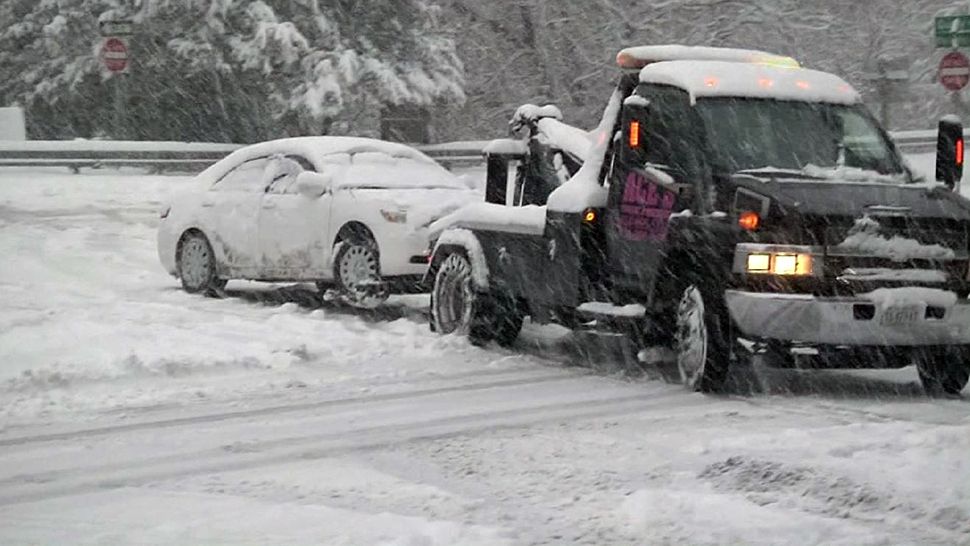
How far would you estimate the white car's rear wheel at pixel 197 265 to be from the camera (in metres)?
15.3

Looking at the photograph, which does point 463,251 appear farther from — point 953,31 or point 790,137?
point 953,31

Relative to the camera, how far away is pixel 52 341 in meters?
11.1

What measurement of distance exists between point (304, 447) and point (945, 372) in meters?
4.45

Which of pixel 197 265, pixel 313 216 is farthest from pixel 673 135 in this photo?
pixel 197 265

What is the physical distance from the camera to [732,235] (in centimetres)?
940

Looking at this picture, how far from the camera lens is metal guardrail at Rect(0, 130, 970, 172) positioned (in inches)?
1083

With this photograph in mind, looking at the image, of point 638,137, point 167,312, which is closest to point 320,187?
point 167,312

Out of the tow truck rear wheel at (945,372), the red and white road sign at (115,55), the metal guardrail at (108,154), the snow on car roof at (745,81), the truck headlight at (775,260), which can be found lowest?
the tow truck rear wheel at (945,372)

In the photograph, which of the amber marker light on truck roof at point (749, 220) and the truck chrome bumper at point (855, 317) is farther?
the amber marker light on truck roof at point (749, 220)

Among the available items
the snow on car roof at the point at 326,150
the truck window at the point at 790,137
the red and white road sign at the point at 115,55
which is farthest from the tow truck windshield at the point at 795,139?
the red and white road sign at the point at 115,55

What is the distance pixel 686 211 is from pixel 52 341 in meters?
4.75

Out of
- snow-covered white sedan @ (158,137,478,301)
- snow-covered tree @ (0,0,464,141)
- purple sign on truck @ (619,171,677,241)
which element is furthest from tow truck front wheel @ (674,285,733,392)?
snow-covered tree @ (0,0,464,141)

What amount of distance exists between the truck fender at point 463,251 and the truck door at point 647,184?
149 centimetres

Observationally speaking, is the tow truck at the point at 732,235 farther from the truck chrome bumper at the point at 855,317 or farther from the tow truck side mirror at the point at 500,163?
the tow truck side mirror at the point at 500,163
